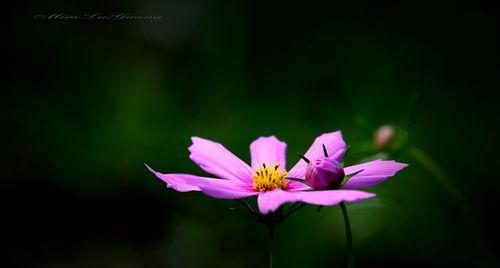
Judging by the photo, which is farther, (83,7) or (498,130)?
(83,7)

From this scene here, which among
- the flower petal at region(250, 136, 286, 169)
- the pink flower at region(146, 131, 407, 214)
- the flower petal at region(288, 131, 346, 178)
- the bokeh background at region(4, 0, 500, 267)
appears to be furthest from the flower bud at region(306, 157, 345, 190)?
the bokeh background at region(4, 0, 500, 267)

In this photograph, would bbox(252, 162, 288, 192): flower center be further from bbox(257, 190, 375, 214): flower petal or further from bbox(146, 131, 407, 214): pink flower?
bbox(257, 190, 375, 214): flower petal

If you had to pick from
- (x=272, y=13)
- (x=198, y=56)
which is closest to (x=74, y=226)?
(x=198, y=56)

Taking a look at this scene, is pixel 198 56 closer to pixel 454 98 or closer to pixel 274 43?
pixel 274 43

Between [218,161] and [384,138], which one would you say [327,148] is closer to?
[218,161]

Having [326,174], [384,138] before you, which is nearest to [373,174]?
[326,174]

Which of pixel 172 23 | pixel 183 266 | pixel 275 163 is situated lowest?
pixel 183 266

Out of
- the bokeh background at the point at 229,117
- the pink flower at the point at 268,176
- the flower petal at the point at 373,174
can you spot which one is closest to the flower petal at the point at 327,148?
the pink flower at the point at 268,176
